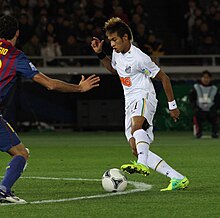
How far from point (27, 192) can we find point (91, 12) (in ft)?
57.7

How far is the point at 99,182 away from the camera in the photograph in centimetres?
1205

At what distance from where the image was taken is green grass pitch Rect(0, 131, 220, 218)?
29.7ft

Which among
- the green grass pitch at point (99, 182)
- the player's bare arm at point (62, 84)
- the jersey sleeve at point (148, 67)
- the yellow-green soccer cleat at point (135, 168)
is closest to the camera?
the green grass pitch at point (99, 182)

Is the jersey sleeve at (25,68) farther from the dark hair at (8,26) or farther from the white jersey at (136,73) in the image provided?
the white jersey at (136,73)

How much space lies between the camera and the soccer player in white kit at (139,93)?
1096 centimetres

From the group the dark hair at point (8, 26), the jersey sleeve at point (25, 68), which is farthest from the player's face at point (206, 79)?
the jersey sleeve at point (25, 68)

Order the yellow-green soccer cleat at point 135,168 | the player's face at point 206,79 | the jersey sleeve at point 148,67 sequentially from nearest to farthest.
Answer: the yellow-green soccer cleat at point 135,168 < the jersey sleeve at point 148,67 < the player's face at point 206,79

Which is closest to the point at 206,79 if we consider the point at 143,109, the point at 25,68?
the point at 143,109

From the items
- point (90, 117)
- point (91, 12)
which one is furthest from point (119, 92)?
point (91, 12)

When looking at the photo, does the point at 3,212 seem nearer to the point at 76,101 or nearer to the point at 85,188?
the point at 85,188

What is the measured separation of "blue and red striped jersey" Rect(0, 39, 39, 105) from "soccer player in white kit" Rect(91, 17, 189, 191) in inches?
73.7

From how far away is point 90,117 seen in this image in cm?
2597

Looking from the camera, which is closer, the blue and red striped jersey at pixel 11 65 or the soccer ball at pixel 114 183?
the blue and red striped jersey at pixel 11 65

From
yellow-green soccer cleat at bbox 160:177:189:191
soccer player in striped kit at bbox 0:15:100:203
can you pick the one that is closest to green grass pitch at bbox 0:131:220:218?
yellow-green soccer cleat at bbox 160:177:189:191
